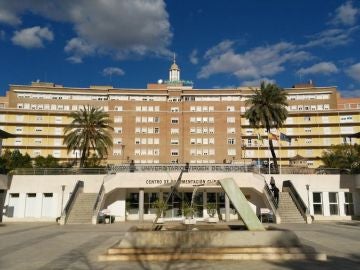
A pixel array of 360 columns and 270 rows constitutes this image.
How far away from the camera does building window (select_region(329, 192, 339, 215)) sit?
3975cm

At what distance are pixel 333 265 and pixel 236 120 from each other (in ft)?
260

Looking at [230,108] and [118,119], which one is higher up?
[230,108]

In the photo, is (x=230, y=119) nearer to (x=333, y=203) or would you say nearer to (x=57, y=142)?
(x=57, y=142)

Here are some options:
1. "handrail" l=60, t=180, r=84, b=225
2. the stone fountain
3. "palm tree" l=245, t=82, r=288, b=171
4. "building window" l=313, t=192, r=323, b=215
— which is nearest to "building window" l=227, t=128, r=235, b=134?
"palm tree" l=245, t=82, r=288, b=171

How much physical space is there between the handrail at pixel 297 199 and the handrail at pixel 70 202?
20159 millimetres

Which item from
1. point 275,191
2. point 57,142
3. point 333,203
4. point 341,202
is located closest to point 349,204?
point 341,202

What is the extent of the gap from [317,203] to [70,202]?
24227 millimetres

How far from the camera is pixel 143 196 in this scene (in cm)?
3869

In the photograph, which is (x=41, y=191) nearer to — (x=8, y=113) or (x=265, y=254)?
(x=265, y=254)

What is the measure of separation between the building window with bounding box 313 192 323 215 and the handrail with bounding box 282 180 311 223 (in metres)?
3.50

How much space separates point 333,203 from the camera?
39938 mm

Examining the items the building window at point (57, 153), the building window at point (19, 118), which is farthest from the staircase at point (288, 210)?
the building window at point (19, 118)

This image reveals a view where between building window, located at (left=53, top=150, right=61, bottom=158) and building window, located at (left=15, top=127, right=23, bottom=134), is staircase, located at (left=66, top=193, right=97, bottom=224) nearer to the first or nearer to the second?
building window, located at (left=53, top=150, right=61, bottom=158)

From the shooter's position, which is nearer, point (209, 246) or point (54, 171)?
point (209, 246)
